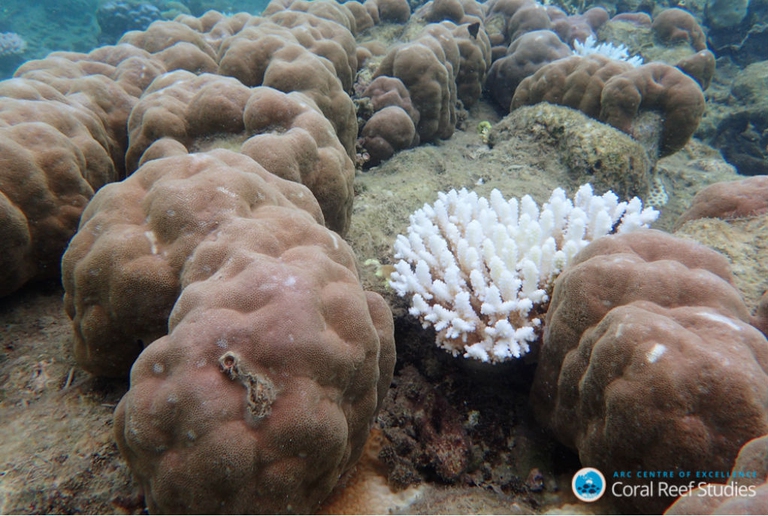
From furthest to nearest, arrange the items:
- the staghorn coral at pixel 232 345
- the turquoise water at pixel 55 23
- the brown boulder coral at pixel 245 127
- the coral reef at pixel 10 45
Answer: the turquoise water at pixel 55 23 < the coral reef at pixel 10 45 < the brown boulder coral at pixel 245 127 < the staghorn coral at pixel 232 345

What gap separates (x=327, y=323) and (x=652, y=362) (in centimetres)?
144

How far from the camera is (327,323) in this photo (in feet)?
5.85

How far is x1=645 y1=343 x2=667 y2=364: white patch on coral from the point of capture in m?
1.63

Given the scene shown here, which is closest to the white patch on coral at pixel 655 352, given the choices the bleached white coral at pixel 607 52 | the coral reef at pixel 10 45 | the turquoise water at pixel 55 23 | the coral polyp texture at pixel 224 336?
the coral polyp texture at pixel 224 336

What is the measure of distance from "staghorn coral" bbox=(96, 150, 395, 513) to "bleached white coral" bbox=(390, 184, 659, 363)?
0.57 m

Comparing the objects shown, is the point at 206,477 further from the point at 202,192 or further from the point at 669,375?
the point at 669,375

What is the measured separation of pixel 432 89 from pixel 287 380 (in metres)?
5.41

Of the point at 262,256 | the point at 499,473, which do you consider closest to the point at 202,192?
the point at 262,256

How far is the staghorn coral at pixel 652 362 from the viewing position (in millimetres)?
1538

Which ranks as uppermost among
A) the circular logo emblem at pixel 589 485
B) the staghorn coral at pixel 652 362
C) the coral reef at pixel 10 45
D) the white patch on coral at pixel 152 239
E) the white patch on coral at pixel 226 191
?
the white patch on coral at pixel 226 191

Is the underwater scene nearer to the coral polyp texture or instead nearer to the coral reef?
the coral polyp texture

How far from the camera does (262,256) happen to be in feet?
6.06

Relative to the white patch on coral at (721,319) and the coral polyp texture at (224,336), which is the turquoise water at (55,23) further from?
the white patch on coral at (721,319)

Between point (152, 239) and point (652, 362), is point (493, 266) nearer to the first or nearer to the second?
point (652, 362)
